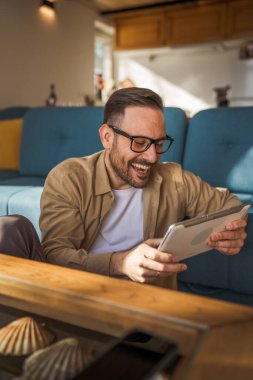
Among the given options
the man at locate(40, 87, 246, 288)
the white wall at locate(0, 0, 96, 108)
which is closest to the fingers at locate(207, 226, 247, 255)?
the man at locate(40, 87, 246, 288)

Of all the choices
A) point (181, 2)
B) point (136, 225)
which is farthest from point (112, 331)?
point (181, 2)

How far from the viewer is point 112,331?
0.53m

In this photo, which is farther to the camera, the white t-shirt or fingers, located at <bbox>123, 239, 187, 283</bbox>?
the white t-shirt

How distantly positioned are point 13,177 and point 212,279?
1.48 meters

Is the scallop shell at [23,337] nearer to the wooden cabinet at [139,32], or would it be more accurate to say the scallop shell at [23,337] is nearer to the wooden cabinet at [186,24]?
the wooden cabinet at [186,24]

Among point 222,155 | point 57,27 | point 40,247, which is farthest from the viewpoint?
point 57,27

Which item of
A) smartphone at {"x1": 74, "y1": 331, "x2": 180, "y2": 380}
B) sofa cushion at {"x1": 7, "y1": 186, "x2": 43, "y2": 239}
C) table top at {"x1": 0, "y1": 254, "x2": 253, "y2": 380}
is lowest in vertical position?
A: sofa cushion at {"x1": 7, "y1": 186, "x2": 43, "y2": 239}

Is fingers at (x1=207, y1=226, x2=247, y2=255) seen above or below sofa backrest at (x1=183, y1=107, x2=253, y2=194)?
below

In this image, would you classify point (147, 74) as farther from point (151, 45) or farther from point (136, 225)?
point (136, 225)

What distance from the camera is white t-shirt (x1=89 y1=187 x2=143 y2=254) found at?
1.16 m

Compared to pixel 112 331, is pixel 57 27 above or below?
above

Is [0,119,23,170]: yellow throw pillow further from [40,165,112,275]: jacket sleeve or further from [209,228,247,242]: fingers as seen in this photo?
[209,228,247,242]: fingers

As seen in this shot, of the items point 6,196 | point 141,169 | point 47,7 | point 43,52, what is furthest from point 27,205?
point 47,7

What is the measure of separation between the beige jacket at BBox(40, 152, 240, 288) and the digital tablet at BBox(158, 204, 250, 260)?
0.20 metres
